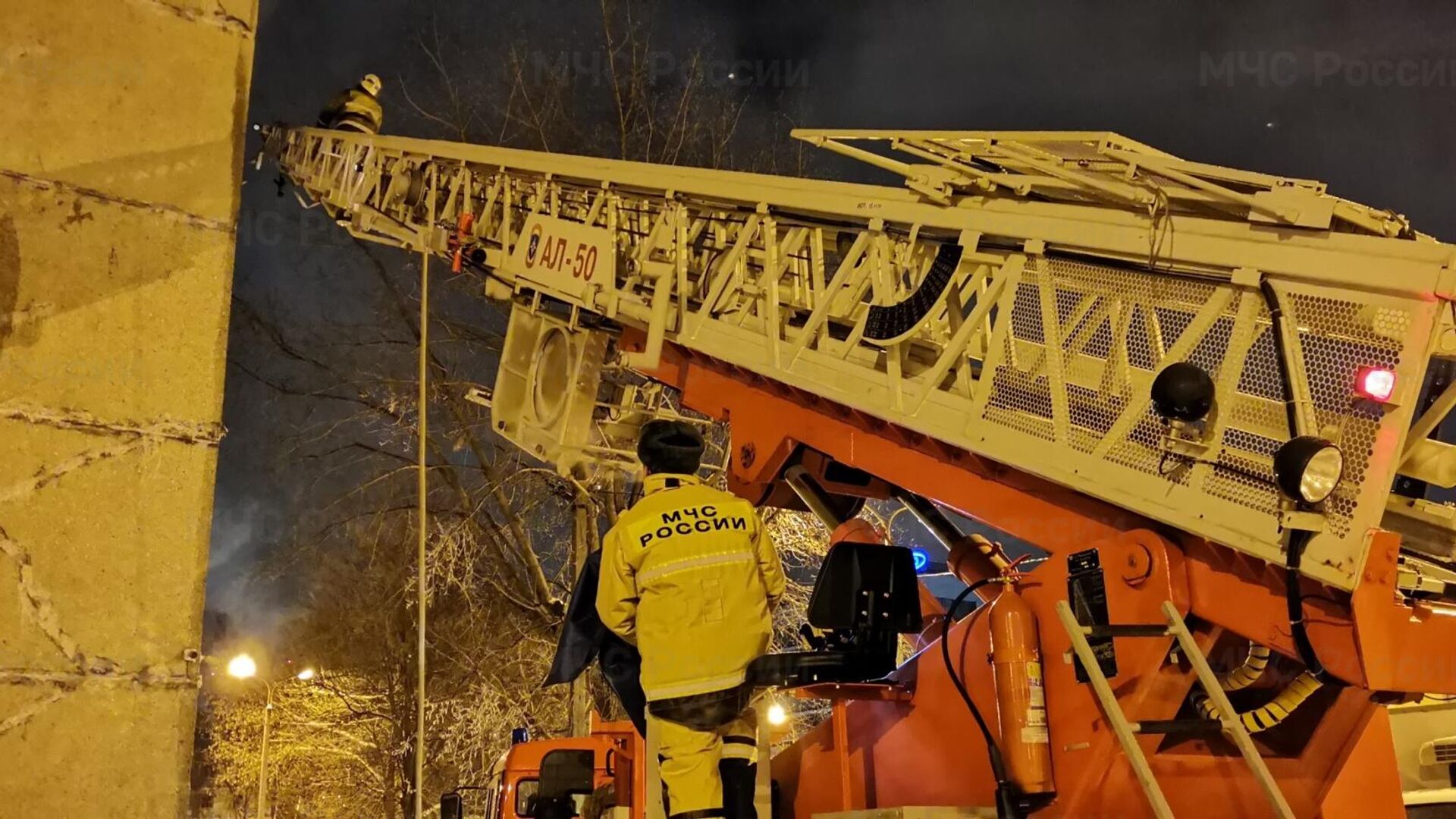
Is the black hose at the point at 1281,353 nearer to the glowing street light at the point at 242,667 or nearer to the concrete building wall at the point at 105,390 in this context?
the concrete building wall at the point at 105,390

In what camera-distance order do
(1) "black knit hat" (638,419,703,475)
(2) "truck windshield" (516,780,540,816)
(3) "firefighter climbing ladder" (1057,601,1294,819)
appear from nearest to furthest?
1. (3) "firefighter climbing ladder" (1057,601,1294,819)
2. (1) "black knit hat" (638,419,703,475)
3. (2) "truck windshield" (516,780,540,816)

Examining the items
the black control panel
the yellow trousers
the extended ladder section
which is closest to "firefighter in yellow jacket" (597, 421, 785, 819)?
the yellow trousers

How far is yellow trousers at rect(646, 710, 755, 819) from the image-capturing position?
3.99m

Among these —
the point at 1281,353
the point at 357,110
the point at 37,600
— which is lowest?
the point at 37,600

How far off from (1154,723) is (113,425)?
308 cm

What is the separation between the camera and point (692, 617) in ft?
13.4

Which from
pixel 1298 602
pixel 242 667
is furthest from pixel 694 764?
pixel 242 667

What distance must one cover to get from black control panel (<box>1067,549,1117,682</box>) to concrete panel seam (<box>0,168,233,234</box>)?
2864mm

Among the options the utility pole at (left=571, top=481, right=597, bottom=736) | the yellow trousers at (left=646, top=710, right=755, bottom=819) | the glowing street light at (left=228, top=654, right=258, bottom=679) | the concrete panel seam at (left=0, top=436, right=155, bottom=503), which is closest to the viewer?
the concrete panel seam at (left=0, top=436, right=155, bottom=503)

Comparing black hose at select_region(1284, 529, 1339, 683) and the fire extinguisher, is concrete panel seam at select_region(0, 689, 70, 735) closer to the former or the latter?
the fire extinguisher

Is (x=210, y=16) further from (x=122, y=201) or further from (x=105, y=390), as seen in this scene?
(x=105, y=390)

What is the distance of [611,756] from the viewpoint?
6.81 m

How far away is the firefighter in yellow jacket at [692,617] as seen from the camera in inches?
159

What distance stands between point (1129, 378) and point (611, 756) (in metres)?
4.08
